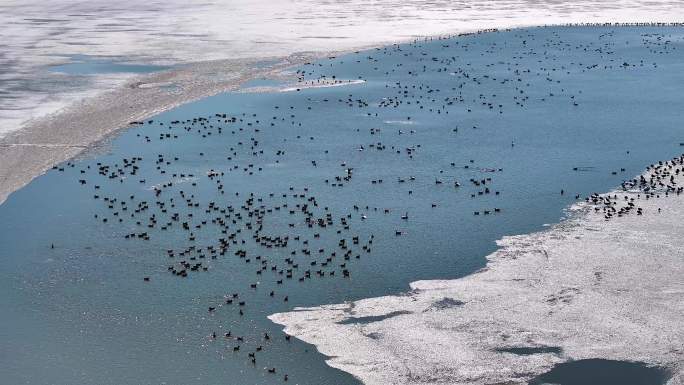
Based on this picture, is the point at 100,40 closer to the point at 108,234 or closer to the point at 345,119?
the point at 345,119

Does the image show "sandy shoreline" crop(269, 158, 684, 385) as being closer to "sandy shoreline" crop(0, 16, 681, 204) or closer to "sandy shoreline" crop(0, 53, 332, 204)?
"sandy shoreline" crop(0, 16, 681, 204)

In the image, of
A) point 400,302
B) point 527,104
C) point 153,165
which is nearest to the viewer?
point 400,302

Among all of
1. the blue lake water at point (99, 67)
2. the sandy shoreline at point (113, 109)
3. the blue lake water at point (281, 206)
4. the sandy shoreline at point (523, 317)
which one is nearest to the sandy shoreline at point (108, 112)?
the sandy shoreline at point (113, 109)

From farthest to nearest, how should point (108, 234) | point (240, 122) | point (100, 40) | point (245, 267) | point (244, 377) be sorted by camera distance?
point (100, 40) → point (240, 122) → point (108, 234) → point (245, 267) → point (244, 377)

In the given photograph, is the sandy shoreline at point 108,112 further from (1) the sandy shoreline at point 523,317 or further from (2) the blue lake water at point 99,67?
(1) the sandy shoreline at point 523,317

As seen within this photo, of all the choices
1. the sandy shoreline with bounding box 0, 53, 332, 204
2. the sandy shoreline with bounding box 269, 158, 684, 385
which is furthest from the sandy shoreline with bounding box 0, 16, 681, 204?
the sandy shoreline with bounding box 269, 158, 684, 385

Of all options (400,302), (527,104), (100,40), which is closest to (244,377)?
(400,302)
